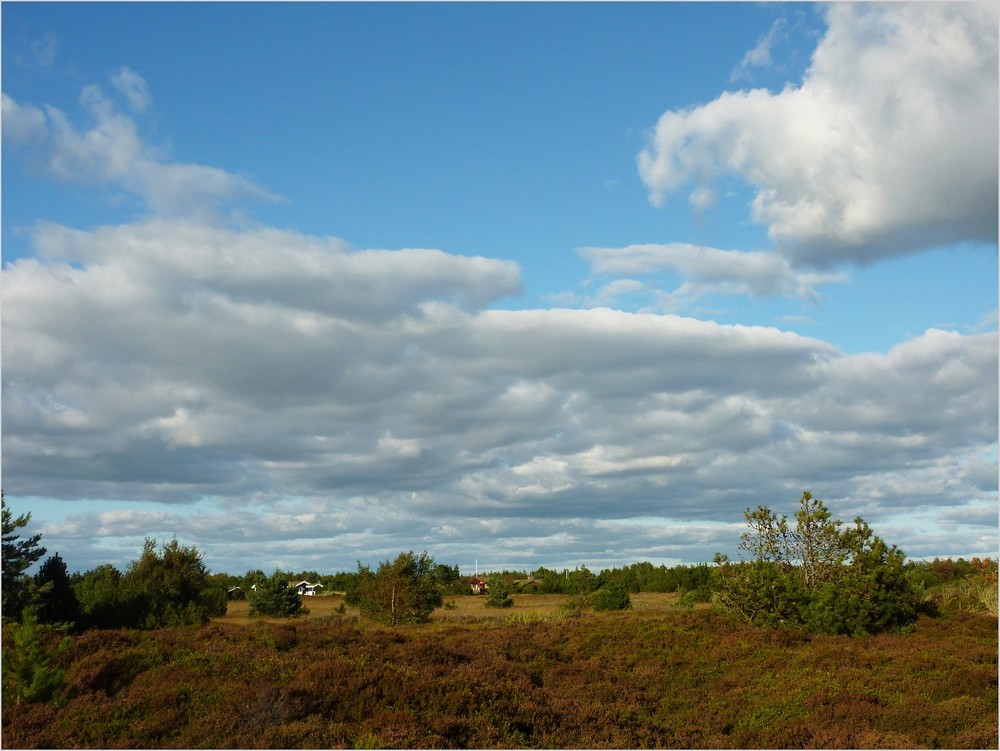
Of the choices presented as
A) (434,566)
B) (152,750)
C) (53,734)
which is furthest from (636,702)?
(434,566)

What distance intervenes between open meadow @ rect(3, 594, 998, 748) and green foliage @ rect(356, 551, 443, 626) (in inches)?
665

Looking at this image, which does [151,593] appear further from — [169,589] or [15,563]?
[15,563]

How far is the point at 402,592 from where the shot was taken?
4456cm

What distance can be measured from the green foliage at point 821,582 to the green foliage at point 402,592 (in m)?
17.6

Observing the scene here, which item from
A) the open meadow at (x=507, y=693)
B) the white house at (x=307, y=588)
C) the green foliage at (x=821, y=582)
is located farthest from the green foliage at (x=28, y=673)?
the white house at (x=307, y=588)

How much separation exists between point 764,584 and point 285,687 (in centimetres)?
2199

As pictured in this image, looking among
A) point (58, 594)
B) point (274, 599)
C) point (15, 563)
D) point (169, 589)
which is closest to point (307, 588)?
point (274, 599)

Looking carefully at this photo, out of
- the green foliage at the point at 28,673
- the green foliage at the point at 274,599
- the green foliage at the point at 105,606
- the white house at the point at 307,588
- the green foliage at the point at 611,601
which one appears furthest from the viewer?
the white house at the point at 307,588

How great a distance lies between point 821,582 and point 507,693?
786 inches

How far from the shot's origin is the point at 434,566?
4822 centimetres

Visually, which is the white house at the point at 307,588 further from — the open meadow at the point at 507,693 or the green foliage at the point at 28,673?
the green foliage at the point at 28,673

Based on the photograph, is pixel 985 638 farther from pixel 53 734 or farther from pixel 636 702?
pixel 53 734

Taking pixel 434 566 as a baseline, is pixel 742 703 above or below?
below

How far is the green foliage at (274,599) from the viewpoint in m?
50.7
